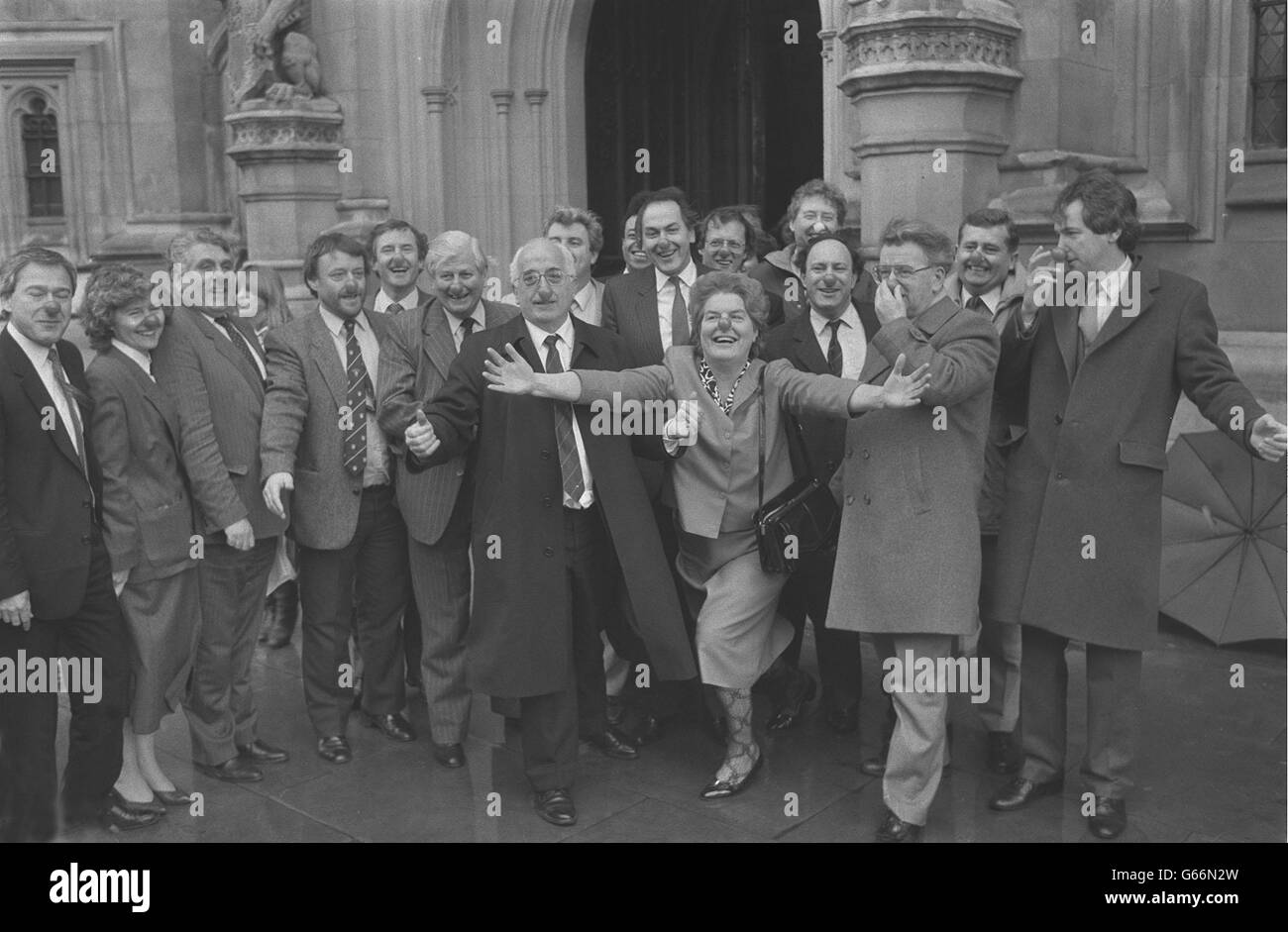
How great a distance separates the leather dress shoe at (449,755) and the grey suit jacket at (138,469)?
117 centimetres

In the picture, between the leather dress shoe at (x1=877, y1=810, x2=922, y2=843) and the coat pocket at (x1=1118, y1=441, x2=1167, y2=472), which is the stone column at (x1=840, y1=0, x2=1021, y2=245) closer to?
the coat pocket at (x1=1118, y1=441, x2=1167, y2=472)

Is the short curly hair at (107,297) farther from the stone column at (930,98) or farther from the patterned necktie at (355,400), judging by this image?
the stone column at (930,98)

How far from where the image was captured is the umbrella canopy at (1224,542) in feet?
18.7

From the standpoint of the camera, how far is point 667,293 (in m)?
5.49

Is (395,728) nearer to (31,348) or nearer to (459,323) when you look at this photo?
(459,323)

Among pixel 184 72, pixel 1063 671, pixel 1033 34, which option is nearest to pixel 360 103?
pixel 184 72

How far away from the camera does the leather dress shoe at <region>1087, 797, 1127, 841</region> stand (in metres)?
4.18

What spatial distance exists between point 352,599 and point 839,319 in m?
2.20

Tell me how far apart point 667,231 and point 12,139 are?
11.0 meters

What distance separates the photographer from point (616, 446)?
455cm

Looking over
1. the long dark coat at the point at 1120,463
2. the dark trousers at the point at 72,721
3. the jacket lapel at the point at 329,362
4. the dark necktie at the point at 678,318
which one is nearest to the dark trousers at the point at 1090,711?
the long dark coat at the point at 1120,463

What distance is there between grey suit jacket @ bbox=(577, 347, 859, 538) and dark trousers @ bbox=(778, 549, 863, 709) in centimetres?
66

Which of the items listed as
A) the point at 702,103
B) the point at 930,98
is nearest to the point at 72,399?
the point at 930,98

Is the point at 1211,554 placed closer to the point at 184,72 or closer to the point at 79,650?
the point at 79,650
